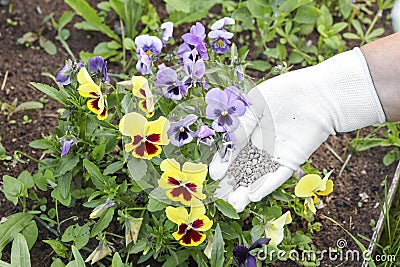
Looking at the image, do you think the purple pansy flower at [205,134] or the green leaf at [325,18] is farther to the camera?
the green leaf at [325,18]

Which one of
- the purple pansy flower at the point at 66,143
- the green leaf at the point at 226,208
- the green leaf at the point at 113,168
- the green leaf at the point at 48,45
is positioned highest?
the purple pansy flower at the point at 66,143

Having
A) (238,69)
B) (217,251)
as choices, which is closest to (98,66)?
(238,69)

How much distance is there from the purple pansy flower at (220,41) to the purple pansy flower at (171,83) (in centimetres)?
21

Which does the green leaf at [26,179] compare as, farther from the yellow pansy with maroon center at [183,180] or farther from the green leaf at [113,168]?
the yellow pansy with maroon center at [183,180]

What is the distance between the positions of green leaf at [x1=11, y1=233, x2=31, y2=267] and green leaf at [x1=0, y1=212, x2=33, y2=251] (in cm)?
16

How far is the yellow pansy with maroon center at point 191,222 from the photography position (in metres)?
1.93

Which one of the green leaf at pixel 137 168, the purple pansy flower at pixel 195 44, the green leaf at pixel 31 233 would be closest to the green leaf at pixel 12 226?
the green leaf at pixel 31 233

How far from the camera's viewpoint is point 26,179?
7.45ft

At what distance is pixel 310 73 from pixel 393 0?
0.88m

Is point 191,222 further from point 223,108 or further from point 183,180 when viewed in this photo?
point 223,108

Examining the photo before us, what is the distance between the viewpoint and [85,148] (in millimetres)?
2219

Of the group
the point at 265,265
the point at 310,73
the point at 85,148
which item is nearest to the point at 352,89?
the point at 310,73

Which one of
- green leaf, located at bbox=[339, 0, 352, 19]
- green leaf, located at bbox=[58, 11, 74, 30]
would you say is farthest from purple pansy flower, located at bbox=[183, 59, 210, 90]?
green leaf, located at bbox=[339, 0, 352, 19]

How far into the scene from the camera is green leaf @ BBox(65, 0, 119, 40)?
2.81 meters
